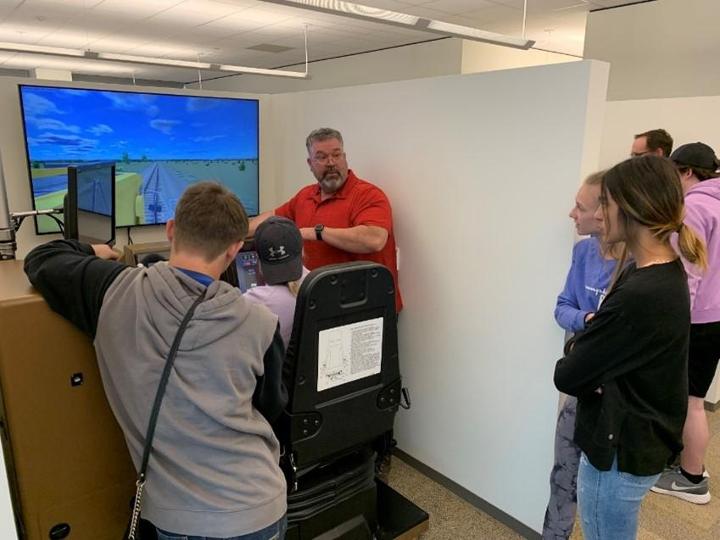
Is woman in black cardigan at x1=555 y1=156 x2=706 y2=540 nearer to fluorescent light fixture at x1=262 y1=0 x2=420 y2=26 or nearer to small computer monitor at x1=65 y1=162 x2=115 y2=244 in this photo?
small computer monitor at x1=65 y1=162 x2=115 y2=244

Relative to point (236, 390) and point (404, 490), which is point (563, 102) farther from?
point (404, 490)

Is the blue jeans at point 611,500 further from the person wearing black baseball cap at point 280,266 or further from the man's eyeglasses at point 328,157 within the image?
the man's eyeglasses at point 328,157

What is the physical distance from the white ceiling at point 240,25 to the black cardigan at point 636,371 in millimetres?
5006

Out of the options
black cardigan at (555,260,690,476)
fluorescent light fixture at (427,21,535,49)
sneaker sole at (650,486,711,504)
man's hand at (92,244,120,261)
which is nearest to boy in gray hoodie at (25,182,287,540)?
man's hand at (92,244,120,261)

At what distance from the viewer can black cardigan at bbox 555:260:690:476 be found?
1125 millimetres

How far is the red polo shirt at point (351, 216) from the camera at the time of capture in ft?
7.47

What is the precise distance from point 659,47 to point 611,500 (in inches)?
218

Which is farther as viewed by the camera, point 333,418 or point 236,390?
point 333,418

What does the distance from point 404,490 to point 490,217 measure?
4.22ft

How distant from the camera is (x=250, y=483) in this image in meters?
1.12

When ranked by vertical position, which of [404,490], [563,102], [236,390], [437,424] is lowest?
[404,490]

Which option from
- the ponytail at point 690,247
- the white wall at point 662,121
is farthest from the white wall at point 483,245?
the white wall at point 662,121

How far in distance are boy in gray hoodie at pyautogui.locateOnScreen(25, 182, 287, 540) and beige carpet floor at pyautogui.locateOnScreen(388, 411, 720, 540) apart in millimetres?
1226

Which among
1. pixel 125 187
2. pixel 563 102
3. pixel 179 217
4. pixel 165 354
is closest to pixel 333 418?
pixel 165 354
